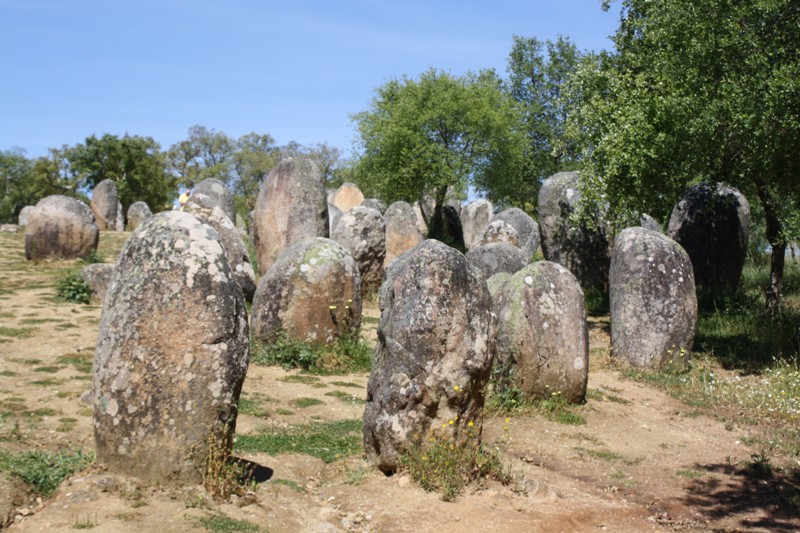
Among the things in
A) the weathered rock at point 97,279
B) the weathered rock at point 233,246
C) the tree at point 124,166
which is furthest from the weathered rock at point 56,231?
the tree at point 124,166

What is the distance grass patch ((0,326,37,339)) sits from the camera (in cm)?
1410

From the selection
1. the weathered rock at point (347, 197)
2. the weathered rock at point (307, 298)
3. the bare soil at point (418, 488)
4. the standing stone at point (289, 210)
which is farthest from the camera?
the weathered rock at point (347, 197)

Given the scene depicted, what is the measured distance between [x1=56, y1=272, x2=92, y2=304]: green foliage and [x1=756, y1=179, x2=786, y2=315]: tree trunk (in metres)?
13.7

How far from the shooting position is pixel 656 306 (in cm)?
1425

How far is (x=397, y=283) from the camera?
851cm

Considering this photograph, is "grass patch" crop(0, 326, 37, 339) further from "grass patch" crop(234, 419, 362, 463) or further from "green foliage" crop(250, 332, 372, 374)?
"grass patch" crop(234, 419, 362, 463)

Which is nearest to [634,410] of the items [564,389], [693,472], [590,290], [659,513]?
[564,389]

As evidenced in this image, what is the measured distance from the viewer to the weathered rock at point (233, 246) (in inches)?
686

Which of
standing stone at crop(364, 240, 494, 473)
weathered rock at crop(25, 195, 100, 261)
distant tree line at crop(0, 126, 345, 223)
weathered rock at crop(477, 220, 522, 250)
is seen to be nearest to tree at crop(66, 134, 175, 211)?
distant tree line at crop(0, 126, 345, 223)

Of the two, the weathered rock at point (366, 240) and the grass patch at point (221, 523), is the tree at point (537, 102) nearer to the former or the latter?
the weathered rock at point (366, 240)

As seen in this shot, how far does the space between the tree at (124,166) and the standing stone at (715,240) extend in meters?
42.5

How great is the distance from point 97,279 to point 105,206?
27304mm

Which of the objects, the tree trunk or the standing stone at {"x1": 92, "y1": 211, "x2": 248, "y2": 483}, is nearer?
the standing stone at {"x1": 92, "y1": 211, "x2": 248, "y2": 483}

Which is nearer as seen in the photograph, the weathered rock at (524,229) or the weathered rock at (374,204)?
the weathered rock at (524,229)
